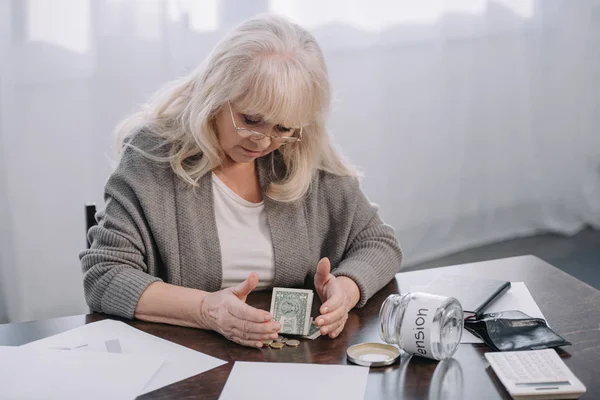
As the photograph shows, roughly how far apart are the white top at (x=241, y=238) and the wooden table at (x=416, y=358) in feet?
0.52

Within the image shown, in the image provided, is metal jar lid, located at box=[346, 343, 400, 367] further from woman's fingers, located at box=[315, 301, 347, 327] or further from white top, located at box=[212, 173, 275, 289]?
white top, located at box=[212, 173, 275, 289]

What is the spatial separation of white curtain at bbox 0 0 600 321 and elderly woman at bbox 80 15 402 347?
3.96 feet

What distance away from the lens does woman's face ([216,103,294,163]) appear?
182 centimetres

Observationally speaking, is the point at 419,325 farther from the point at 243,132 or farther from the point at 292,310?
the point at 243,132

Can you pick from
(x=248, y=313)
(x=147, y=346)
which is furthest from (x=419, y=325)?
(x=147, y=346)

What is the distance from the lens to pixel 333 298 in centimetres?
161

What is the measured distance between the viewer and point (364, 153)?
4.12m

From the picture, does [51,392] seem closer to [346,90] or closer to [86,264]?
[86,264]

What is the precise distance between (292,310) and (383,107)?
2703 millimetres

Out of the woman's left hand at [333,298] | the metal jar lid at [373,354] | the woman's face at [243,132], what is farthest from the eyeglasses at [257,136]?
the metal jar lid at [373,354]

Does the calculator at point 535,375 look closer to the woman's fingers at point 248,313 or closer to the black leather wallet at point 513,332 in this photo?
the black leather wallet at point 513,332

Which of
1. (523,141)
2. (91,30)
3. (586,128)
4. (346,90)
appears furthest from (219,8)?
(586,128)

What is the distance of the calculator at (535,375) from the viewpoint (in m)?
1.25

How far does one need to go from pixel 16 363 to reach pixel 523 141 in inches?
152
